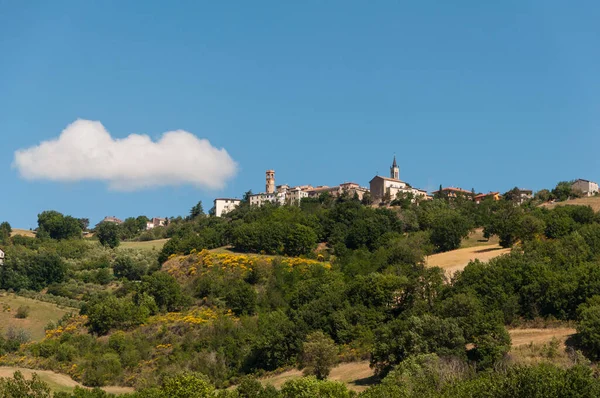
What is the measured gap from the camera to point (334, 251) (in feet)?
328

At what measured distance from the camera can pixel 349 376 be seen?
184ft

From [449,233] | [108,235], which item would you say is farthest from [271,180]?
[449,233]

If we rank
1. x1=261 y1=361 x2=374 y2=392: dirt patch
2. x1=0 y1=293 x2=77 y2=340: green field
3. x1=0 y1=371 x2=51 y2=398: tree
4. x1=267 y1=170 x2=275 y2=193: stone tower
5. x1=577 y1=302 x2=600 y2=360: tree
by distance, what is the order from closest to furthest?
1. x1=0 y1=371 x2=51 y2=398: tree
2. x1=577 y1=302 x2=600 y2=360: tree
3. x1=261 y1=361 x2=374 y2=392: dirt patch
4. x1=0 y1=293 x2=77 y2=340: green field
5. x1=267 y1=170 x2=275 y2=193: stone tower

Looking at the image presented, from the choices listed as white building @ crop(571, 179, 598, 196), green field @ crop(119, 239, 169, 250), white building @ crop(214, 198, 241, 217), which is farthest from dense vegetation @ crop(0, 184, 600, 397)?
white building @ crop(214, 198, 241, 217)

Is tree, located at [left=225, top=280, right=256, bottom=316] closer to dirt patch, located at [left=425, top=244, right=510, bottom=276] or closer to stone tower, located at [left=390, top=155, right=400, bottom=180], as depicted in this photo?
dirt patch, located at [left=425, top=244, right=510, bottom=276]

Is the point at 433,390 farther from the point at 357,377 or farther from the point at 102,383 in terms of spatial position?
A: the point at 102,383

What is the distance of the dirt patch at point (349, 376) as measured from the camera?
5309 cm

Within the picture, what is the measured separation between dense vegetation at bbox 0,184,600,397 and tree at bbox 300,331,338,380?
102mm

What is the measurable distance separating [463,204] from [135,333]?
6407 cm

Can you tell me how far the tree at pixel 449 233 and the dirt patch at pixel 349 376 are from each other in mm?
38397

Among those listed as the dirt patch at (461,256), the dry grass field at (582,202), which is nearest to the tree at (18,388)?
the dirt patch at (461,256)

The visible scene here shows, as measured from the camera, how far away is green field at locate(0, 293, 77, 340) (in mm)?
88312

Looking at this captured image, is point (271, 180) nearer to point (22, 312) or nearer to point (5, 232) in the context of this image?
point (5, 232)

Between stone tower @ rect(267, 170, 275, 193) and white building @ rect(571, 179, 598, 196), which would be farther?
stone tower @ rect(267, 170, 275, 193)
